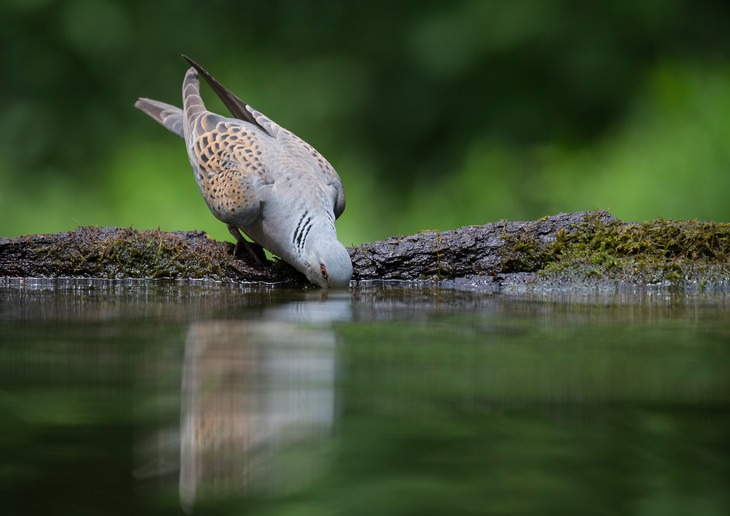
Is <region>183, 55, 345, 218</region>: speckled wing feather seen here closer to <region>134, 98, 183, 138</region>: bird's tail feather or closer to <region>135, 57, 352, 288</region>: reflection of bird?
<region>135, 57, 352, 288</region>: reflection of bird

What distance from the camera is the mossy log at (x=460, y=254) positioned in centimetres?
476

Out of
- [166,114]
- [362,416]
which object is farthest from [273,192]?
[362,416]

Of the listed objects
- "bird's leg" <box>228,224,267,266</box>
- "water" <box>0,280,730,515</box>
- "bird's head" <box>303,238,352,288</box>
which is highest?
"bird's leg" <box>228,224,267,266</box>

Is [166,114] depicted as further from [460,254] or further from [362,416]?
[362,416]

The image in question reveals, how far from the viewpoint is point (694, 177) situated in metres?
7.51

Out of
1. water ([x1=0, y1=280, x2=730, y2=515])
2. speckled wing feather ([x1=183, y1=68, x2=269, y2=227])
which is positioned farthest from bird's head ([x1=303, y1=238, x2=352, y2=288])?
water ([x1=0, y1=280, x2=730, y2=515])

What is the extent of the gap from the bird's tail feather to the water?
2.87m

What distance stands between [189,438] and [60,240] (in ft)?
12.0

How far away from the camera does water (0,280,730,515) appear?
4.25ft

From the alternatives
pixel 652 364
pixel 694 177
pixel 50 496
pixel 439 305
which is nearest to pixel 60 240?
pixel 439 305

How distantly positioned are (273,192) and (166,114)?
5.19ft

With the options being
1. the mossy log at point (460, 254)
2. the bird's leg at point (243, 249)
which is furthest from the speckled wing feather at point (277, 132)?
the bird's leg at point (243, 249)

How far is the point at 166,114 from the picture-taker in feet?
19.8

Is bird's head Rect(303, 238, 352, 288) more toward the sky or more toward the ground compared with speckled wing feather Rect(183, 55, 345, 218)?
more toward the ground
